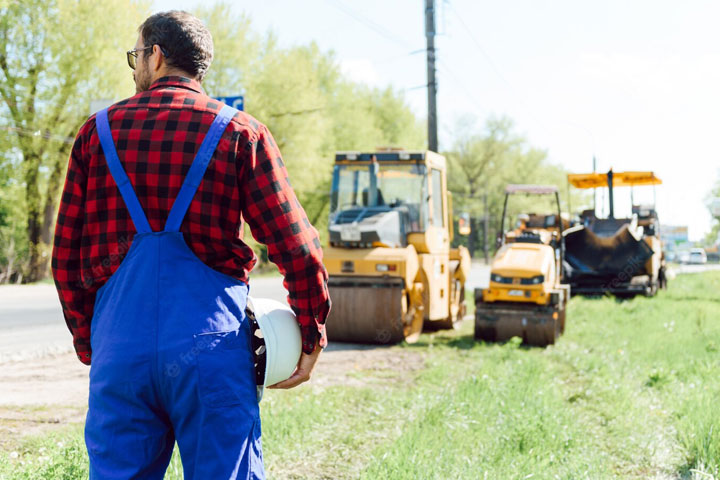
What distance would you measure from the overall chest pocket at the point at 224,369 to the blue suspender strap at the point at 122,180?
37 centimetres

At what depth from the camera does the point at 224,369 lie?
2.08 m

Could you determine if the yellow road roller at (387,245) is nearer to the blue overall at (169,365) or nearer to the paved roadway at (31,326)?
the paved roadway at (31,326)

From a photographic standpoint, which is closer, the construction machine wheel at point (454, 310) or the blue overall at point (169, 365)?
the blue overall at point (169, 365)

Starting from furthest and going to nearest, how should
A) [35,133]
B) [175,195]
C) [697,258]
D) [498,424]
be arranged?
[697,258] < [35,133] < [498,424] < [175,195]

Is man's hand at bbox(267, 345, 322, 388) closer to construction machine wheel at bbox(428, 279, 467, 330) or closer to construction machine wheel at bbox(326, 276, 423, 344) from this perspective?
construction machine wheel at bbox(326, 276, 423, 344)

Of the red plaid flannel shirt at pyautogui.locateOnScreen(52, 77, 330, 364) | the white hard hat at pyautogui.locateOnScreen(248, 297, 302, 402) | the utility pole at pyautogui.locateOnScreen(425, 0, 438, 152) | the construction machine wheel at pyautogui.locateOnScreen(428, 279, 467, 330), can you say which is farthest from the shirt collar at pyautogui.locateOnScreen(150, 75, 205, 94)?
the utility pole at pyautogui.locateOnScreen(425, 0, 438, 152)

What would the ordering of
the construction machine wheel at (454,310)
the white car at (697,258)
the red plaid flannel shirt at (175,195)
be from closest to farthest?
the red plaid flannel shirt at (175,195), the construction machine wheel at (454,310), the white car at (697,258)

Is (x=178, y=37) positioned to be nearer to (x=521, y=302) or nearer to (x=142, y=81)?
(x=142, y=81)

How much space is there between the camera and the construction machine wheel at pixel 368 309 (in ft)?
32.9

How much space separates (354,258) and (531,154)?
182 feet

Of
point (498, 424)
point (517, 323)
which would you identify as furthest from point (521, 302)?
point (498, 424)

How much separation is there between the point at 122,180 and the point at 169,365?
0.55 metres

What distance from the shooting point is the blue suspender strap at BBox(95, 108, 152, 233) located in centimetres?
213

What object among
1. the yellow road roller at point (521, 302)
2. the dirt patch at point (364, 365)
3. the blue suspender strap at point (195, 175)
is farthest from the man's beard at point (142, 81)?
the yellow road roller at point (521, 302)
